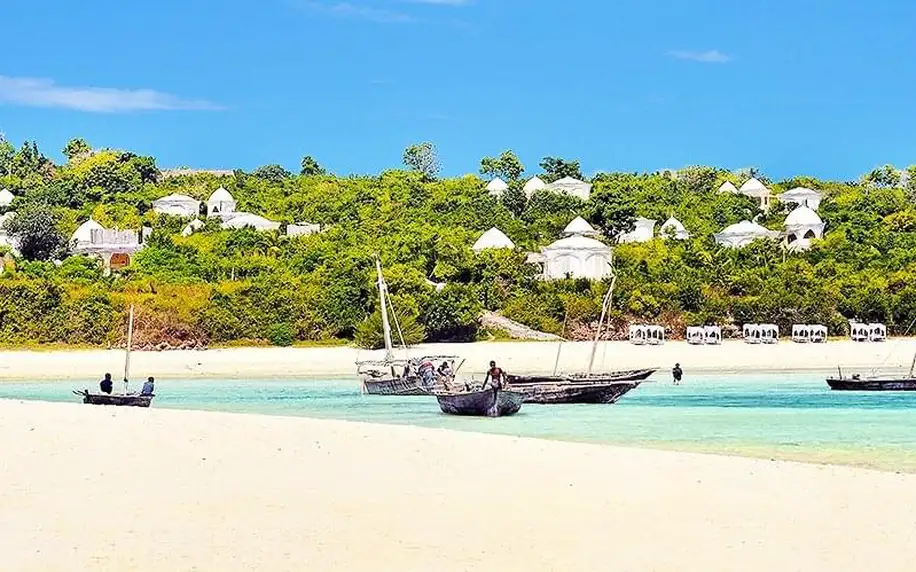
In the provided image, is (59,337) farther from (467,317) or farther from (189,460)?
(189,460)

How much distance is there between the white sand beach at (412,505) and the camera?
9739mm

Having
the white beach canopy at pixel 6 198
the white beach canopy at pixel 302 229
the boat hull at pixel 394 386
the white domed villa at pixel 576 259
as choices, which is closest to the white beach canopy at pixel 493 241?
the white domed villa at pixel 576 259

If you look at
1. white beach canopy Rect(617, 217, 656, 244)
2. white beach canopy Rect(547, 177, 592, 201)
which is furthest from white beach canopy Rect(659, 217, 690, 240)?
white beach canopy Rect(547, 177, 592, 201)

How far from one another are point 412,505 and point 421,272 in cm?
3996

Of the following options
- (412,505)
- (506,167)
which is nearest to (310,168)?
(506,167)

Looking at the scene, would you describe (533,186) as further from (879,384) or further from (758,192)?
(879,384)

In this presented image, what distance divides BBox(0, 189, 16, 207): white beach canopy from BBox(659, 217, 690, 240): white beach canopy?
139 ft

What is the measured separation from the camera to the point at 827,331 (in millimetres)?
49094

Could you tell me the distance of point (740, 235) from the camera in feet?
220

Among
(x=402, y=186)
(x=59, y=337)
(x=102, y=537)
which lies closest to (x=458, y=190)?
(x=402, y=186)

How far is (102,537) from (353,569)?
232 centimetres

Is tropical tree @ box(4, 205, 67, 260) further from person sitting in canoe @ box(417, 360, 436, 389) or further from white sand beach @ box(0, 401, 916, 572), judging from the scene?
white sand beach @ box(0, 401, 916, 572)

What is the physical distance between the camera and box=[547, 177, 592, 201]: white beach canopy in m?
83.4

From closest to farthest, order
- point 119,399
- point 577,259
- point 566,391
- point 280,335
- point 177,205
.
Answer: point 119,399 < point 566,391 < point 280,335 < point 577,259 < point 177,205
